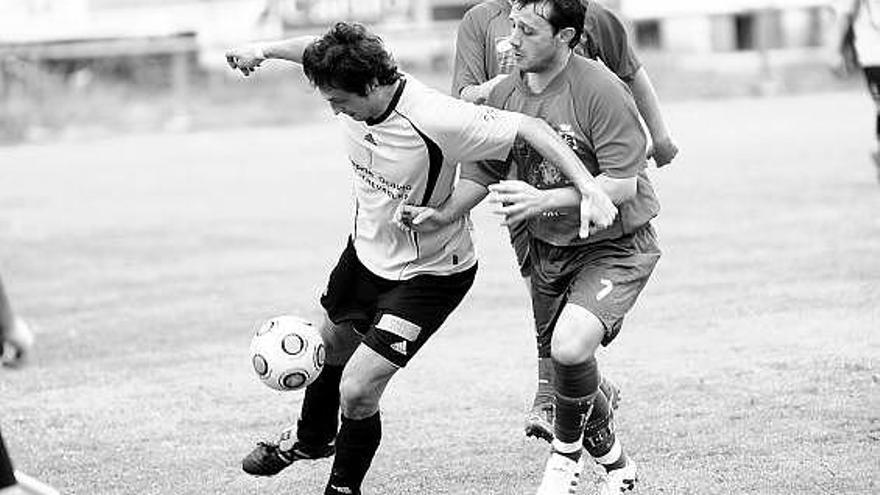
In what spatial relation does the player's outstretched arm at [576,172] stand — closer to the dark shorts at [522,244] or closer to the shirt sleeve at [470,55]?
the dark shorts at [522,244]

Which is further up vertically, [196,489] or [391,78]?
[391,78]

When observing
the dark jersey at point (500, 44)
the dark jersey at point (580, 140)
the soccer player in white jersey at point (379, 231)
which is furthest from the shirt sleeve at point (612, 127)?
the dark jersey at point (500, 44)

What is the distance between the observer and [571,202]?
5.85 meters

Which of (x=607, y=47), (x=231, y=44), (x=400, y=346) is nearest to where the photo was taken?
(x=400, y=346)

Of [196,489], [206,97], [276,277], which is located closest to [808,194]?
[276,277]

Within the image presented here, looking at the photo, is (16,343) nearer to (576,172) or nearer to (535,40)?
(576,172)

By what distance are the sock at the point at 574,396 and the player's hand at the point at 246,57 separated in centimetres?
167

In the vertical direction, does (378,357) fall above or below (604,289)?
below

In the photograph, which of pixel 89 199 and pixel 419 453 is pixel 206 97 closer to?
pixel 89 199

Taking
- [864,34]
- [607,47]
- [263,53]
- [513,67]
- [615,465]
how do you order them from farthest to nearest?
[864,34] → [607,47] → [263,53] → [513,67] → [615,465]

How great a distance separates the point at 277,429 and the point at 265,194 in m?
10.7

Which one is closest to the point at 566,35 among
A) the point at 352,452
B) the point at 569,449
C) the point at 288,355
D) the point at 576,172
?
the point at 576,172

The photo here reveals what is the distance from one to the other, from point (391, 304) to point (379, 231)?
0.27 meters

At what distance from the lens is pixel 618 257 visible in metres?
6.18
